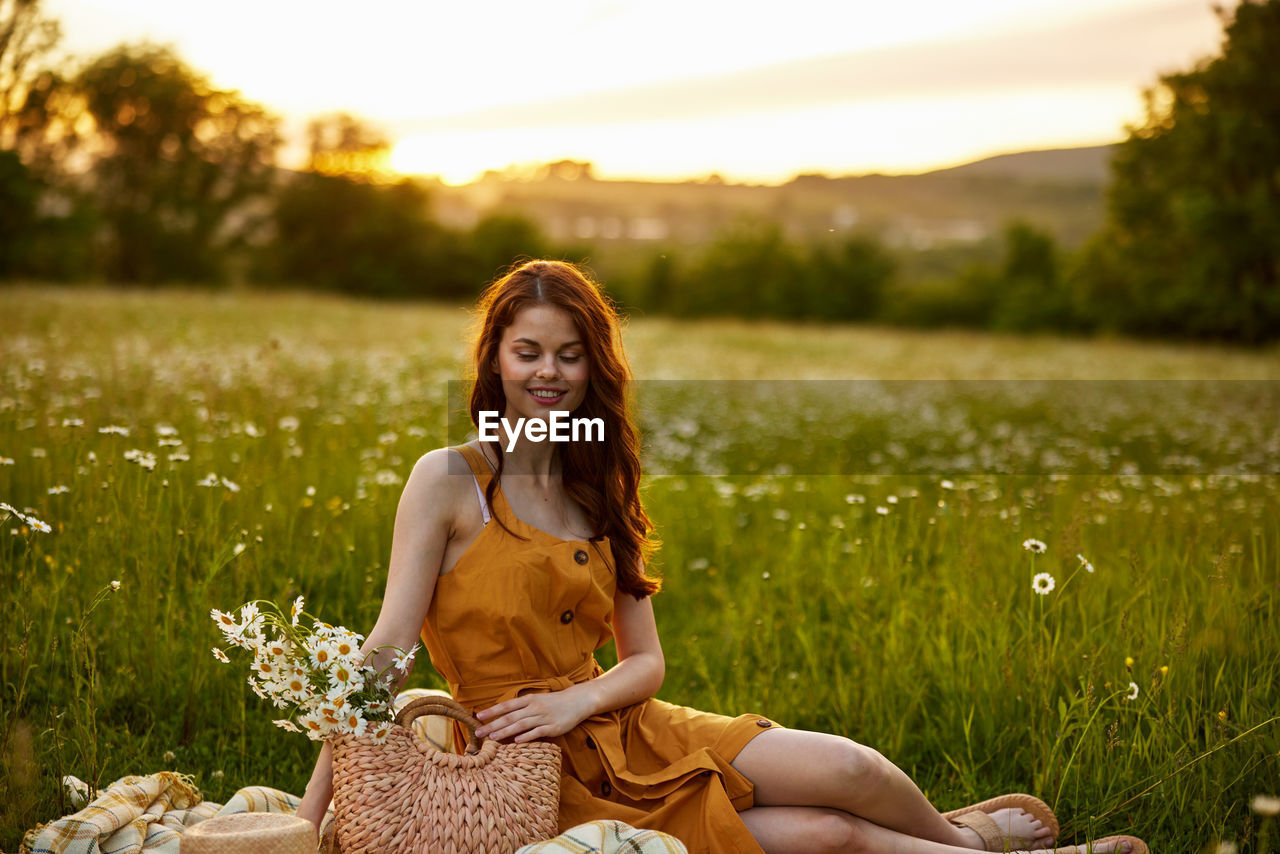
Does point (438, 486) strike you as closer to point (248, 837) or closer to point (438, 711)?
point (438, 711)

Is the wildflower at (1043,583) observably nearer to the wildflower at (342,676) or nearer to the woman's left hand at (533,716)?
the woman's left hand at (533,716)

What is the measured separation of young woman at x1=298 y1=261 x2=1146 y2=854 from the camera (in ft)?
8.89

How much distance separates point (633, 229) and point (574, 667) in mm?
89227

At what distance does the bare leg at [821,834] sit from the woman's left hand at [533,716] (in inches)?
22.3

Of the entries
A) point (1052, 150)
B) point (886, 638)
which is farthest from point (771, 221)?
point (1052, 150)

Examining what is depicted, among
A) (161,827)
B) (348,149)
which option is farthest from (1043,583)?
(348,149)

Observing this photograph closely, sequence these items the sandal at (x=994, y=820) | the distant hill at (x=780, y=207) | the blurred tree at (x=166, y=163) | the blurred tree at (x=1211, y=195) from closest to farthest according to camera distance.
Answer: the sandal at (x=994, y=820) → the blurred tree at (x=1211, y=195) → the blurred tree at (x=166, y=163) → the distant hill at (x=780, y=207)

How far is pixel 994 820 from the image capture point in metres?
3.07

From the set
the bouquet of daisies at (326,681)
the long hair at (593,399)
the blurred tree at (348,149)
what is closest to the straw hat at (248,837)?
the bouquet of daisies at (326,681)

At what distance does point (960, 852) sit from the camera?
2822mm

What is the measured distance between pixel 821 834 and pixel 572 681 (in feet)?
2.66

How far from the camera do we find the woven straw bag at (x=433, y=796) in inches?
90.5

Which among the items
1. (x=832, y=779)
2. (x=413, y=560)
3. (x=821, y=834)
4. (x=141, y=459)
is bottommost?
(x=821, y=834)

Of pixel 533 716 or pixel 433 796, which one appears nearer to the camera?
pixel 433 796
